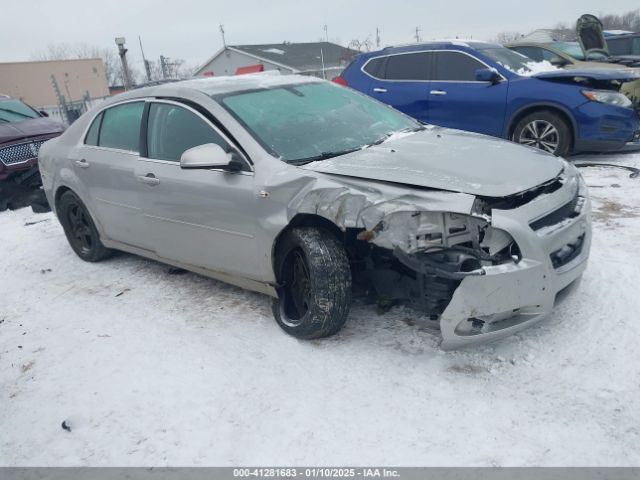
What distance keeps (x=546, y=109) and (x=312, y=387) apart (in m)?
5.49

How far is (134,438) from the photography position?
267 cm

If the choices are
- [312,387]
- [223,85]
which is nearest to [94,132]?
[223,85]

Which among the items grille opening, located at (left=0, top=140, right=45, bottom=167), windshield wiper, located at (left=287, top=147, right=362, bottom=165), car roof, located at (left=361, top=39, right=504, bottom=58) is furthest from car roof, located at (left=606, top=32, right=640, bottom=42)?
grille opening, located at (left=0, top=140, right=45, bottom=167)

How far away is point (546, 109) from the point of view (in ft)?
22.3

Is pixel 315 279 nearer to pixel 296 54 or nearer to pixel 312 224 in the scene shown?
pixel 312 224

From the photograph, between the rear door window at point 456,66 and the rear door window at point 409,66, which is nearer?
the rear door window at point 456,66

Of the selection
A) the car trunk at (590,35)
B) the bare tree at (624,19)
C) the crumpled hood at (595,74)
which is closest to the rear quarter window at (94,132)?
the crumpled hood at (595,74)

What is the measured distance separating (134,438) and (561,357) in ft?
7.65

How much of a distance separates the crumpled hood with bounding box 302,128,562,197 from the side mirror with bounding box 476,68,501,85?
11.8 feet

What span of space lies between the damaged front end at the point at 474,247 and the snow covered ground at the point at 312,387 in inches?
13.0

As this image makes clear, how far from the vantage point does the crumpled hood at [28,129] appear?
26.3ft

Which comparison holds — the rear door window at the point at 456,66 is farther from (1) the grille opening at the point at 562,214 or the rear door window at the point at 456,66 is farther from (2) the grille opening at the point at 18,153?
(2) the grille opening at the point at 18,153

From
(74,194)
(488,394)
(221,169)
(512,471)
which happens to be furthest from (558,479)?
(74,194)

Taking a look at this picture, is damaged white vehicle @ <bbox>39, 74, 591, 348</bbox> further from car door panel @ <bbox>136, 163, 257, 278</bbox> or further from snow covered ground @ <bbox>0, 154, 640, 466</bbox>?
snow covered ground @ <bbox>0, 154, 640, 466</bbox>
